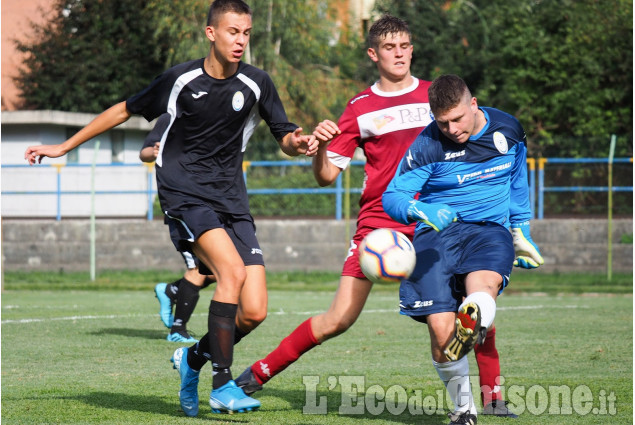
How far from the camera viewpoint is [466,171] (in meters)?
5.25

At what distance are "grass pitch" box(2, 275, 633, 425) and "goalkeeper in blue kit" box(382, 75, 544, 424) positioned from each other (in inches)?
27.0

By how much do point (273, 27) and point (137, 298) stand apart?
1739cm

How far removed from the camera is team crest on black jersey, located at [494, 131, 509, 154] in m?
5.29

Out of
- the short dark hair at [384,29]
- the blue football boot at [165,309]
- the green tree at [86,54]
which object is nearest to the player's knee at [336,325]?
the short dark hair at [384,29]

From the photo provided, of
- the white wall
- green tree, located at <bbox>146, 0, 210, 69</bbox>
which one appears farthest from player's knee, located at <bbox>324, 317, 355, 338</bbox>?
green tree, located at <bbox>146, 0, 210, 69</bbox>

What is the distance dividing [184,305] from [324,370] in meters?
2.22

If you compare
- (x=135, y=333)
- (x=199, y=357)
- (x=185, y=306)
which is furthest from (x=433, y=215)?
(x=135, y=333)

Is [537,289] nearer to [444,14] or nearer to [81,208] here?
[81,208]

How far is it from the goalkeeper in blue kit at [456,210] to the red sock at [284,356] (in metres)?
0.91

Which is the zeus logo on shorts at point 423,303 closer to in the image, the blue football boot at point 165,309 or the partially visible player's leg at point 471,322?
the partially visible player's leg at point 471,322

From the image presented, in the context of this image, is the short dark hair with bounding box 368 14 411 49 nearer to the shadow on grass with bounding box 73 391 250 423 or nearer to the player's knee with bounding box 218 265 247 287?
the player's knee with bounding box 218 265 247 287

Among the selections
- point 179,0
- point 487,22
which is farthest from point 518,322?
point 487,22

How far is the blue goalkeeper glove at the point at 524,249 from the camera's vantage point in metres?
5.54

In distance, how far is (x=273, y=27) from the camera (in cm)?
2994
